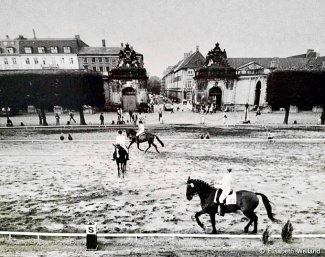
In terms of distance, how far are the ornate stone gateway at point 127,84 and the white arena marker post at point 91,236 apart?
36964 millimetres

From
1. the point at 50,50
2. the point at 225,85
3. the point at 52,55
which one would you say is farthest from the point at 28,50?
the point at 225,85

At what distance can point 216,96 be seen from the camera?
46.2 m

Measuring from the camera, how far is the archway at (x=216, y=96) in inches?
1804

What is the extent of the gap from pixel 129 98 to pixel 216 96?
17321 millimetres

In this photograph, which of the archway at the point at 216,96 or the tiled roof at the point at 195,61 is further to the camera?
the tiled roof at the point at 195,61

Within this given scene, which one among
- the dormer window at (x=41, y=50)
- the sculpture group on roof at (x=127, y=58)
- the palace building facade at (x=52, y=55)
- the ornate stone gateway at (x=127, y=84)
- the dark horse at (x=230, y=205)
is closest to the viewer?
the dark horse at (x=230, y=205)

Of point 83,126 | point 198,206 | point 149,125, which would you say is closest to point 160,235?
point 198,206

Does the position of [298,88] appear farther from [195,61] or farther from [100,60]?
[100,60]

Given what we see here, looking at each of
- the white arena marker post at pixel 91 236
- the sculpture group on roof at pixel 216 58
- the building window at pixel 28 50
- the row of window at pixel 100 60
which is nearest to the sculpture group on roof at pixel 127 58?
the sculpture group on roof at pixel 216 58

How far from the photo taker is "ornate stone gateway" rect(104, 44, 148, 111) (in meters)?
41.9

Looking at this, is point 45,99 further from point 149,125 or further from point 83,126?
point 149,125

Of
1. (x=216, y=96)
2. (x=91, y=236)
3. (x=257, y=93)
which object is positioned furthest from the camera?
(x=257, y=93)

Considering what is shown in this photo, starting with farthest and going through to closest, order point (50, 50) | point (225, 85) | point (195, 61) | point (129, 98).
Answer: point (195, 61), point (50, 50), point (225, 85), point (129, 98)

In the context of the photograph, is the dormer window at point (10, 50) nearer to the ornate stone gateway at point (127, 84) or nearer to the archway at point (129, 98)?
the ornate stone gateway at point (127, 84)
